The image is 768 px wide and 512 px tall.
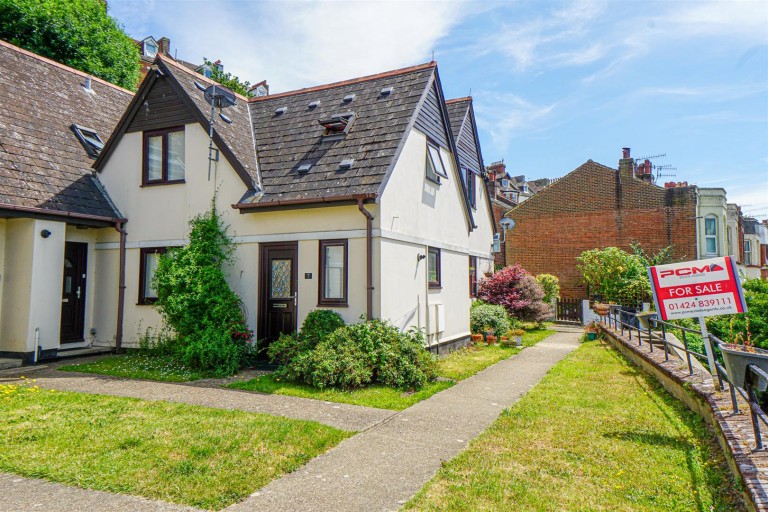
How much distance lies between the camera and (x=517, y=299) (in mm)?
18906

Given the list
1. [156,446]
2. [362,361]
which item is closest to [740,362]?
[362,361]

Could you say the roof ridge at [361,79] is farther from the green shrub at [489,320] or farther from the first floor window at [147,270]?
the green shrub at [489,320]

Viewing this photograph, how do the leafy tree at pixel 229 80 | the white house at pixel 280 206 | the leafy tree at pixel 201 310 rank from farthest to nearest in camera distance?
the leafy tree at pixel 229 80 < the white house at pixel 280 206 < the leafy tree at pixel 201 310

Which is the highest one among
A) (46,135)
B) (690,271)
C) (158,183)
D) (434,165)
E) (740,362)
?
(46,135)

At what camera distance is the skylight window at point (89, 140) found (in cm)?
1377

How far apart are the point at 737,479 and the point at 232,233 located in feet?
33.9

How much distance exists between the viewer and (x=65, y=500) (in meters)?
4.34

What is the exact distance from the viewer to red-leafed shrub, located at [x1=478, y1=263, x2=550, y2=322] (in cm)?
1881

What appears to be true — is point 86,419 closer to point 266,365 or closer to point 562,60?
point 266,365

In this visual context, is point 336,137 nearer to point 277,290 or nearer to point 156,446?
point 277,290

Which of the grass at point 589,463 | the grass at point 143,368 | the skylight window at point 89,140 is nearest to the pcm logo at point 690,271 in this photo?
the grass at point 589,463

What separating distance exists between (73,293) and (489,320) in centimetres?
1232

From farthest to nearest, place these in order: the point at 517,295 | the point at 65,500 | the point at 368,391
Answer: the point at 517,295 < the point at 368,391 < the point at 65,500

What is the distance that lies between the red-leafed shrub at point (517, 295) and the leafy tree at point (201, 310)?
1100 cm
